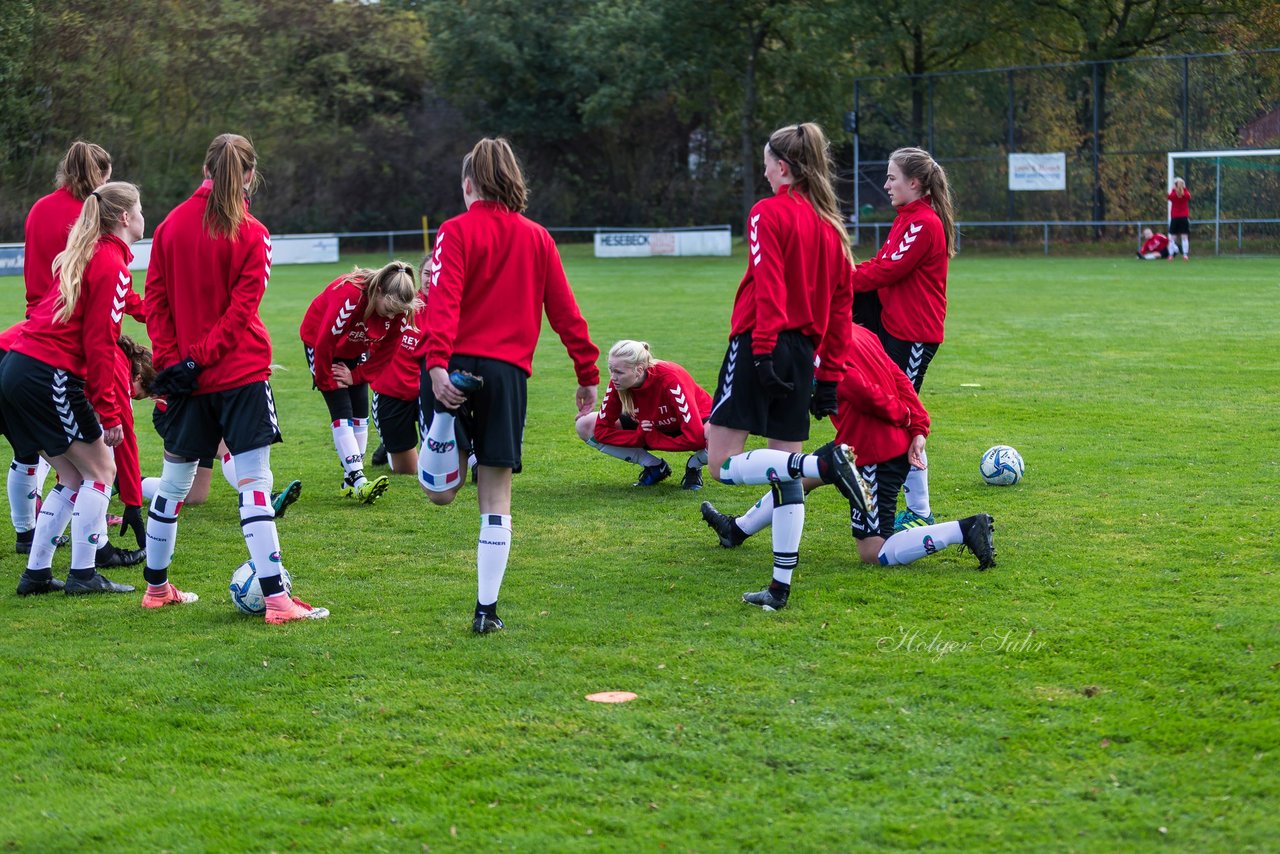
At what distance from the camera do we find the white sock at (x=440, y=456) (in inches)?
201

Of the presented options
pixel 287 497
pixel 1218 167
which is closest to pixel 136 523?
pixel 287 497

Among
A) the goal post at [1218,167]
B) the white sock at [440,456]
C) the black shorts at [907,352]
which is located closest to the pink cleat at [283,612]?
the white sock at [440,456]

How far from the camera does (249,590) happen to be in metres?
5.63

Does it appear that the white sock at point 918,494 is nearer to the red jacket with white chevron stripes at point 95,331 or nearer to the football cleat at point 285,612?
the football cleat at point 285,612

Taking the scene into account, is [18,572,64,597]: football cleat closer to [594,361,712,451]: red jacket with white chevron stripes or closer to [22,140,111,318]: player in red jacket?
[22,140,111,318]: player in red jacket

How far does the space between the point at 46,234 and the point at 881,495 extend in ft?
14.1

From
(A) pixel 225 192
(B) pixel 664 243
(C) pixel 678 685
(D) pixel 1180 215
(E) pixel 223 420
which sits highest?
(D) pixel 1180 215

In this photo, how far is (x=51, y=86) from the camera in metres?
39.7

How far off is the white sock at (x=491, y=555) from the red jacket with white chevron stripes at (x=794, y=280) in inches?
47.5

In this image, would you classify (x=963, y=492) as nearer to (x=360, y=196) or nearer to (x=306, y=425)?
(x=306, y=425)

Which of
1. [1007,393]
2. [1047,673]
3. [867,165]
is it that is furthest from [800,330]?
[867,165]

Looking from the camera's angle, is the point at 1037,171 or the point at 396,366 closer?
the point at 396,366

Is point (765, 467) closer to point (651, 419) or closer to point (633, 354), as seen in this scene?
point (633, 354)

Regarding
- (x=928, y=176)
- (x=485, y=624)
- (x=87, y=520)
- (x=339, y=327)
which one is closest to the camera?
(x=485, y=624)
